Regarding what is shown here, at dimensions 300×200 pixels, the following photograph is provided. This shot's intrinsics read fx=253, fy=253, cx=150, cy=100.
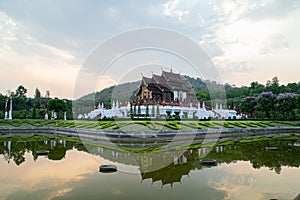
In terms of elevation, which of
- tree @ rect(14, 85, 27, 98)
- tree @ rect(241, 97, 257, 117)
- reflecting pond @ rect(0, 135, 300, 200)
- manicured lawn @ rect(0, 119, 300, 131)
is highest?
tree @ rect(14, 85, 27, 98)

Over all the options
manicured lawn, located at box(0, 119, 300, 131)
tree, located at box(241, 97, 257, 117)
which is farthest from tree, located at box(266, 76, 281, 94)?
manicured lawn, located at box(0, 119, 300, 131)

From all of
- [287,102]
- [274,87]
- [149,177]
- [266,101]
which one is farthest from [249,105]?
[149,177]

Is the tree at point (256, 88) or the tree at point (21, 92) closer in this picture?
the tree at point (21, 92)

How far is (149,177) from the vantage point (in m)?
9.06

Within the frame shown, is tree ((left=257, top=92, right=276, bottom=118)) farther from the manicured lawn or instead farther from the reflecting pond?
the reflecting pond

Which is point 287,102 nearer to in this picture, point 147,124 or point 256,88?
point 147,124

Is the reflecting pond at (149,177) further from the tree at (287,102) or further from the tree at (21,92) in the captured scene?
the tree at (21,92)

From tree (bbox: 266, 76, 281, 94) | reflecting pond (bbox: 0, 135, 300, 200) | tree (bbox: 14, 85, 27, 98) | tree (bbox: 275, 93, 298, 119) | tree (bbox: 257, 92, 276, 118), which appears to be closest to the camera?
reflecting pond (bbox: 0, 135, 300, 200)

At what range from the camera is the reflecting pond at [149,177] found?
7066mm

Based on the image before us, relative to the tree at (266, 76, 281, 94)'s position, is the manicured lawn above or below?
below

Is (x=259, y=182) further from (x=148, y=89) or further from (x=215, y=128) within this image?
(x=148, y=89)

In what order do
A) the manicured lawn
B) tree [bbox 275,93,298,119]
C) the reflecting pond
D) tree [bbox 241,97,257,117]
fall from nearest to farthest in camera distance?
1. the reflecting pond
2. the manicured lawn
3. tree [bbox 275,93,298,119]
4. tree [bbox 241,97,257,117]

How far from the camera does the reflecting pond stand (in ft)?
23.2

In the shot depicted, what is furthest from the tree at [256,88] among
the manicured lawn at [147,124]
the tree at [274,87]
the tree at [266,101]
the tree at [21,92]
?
the tree at [21,92]
